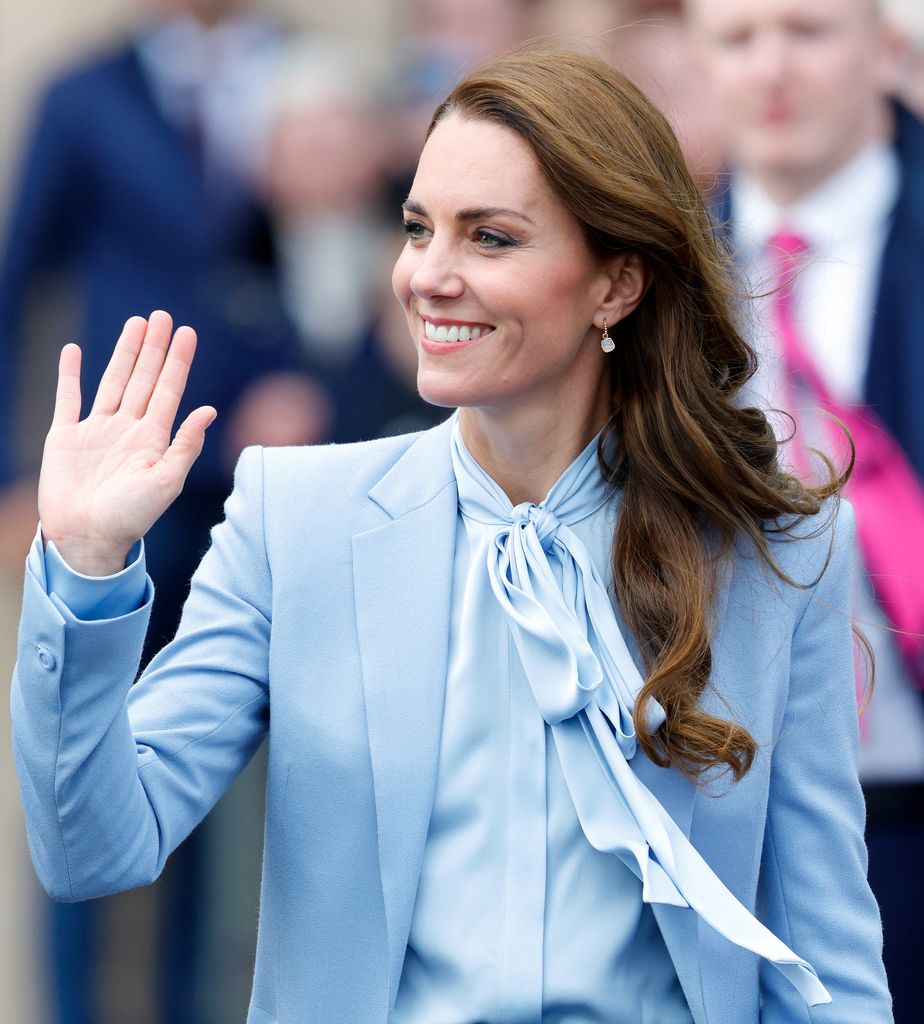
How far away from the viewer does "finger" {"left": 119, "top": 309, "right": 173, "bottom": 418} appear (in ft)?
8.49

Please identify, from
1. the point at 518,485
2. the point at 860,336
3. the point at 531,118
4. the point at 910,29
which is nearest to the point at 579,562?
the point at 518,485

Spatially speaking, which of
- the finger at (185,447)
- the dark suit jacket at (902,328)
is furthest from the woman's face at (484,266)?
the dark suit jacket at (902,328)

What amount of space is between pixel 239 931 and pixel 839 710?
305 cm

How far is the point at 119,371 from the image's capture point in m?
2.60

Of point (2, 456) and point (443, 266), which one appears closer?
point (443, 266)

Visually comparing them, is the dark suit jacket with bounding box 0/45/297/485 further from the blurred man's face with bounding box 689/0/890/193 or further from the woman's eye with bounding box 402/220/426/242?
the woman's eye with bounding box 402/220/426/242

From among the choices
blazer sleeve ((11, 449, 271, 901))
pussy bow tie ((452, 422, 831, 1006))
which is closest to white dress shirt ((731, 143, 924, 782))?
pussy bow tie ((452, 422, 831, 1006))

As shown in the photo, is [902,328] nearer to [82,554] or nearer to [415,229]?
[415,229]

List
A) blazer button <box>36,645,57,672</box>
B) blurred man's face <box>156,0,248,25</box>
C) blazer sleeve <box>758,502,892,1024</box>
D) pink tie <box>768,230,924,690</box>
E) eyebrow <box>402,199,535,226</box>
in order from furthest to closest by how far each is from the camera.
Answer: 1. blurred man's face <box>156,0,248,25</box>
2. pink tie <box>768,230,924,690</box>
3. blazer sleeve <box>758,502,892,1024</box>
4. eyebrow <box>402,199,535,226</box>
5. blazer button <box>36,645,57,672</box>

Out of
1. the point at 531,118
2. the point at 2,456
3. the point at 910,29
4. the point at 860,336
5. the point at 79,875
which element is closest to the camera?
the point at 79,875

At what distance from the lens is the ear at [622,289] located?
2.83 meters

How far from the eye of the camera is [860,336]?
403 cm

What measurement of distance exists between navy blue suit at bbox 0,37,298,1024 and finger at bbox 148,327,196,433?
2460 mm

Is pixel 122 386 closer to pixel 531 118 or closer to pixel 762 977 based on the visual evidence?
pixel 531 118
